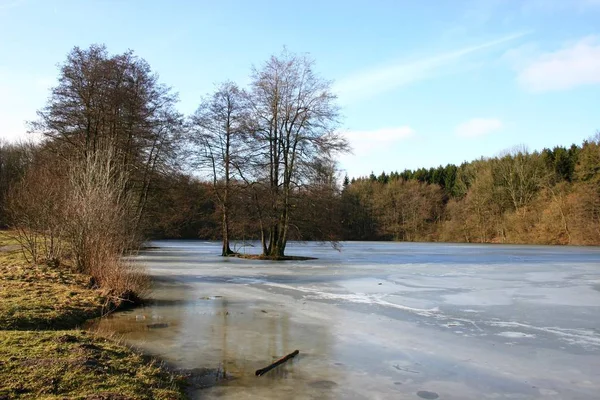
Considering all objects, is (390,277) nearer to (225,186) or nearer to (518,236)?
(225,186)

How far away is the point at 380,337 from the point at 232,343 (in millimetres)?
2228

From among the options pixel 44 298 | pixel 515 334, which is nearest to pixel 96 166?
pixel 44 298

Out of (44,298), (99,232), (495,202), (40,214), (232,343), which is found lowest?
(232,343)

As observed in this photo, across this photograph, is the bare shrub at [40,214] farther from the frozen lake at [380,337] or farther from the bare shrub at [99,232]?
the frozen lake at [380,337]

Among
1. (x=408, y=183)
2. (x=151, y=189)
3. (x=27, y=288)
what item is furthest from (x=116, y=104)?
(x=408, y=183)

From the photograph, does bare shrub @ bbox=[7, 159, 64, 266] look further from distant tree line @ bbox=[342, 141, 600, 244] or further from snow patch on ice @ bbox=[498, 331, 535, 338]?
distant tree line @ bbox=[342, 141, 600, 244]

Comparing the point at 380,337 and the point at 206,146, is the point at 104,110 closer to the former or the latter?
the point at 206,146

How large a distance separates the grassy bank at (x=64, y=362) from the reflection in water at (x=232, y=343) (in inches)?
18.7

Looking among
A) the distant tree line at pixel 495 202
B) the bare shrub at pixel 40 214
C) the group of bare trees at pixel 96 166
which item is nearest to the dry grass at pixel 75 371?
the group of bare trees at pixel 96 166

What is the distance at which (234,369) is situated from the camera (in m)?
5.75

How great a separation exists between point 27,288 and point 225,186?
19787 millimetres

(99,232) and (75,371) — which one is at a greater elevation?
(99,232)

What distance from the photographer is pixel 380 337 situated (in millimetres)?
7398

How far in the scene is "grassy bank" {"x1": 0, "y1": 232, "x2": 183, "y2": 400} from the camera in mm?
4266
